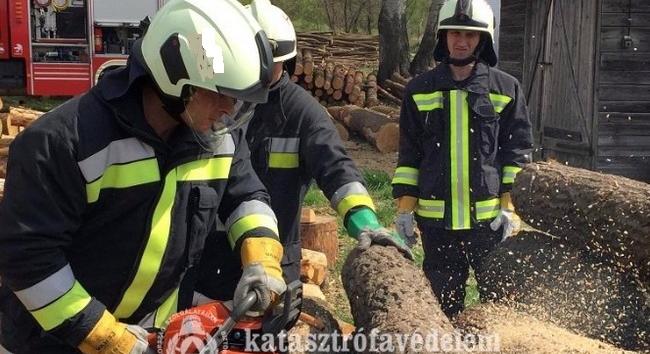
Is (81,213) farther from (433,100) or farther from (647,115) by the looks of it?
(647,115)

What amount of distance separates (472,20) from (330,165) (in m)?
1.51

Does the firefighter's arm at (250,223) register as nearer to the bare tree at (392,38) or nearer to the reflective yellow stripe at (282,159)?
the reflective yellow stripe at (282,159)

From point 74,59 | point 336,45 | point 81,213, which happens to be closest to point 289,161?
point 81,213

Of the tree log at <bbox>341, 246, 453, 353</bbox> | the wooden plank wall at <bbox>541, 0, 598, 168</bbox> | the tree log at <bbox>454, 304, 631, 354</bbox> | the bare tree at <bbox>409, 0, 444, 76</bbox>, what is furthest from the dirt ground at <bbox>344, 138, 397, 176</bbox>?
the tree log at <bbox>341, 246, 453, 353</bbox>

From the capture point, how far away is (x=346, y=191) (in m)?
3.62

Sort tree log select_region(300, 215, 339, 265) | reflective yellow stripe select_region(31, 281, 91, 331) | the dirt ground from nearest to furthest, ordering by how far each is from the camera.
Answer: reflective yellow stripe select_region(31, 281, 91, 331)
tree log select_region(300, 215, 339, 265)
the dirt ground

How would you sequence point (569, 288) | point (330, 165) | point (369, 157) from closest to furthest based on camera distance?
point (330, 165), point (569, 288), point (369, 157)

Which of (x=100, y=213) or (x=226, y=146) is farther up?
(x=226, y=146)

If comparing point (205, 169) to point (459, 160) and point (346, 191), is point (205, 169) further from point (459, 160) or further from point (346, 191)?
point (459, 160)

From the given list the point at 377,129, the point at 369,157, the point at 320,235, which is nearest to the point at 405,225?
the point at 320,235

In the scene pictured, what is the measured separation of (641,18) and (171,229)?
8.64 m

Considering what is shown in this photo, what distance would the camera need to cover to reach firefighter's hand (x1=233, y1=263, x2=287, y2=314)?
2.81 m

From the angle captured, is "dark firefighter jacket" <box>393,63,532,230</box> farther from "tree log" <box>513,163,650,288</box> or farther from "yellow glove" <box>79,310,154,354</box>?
"yellow glove" <box>79,310,154,354</box>

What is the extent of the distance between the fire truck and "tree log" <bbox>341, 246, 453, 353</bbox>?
13.8m
